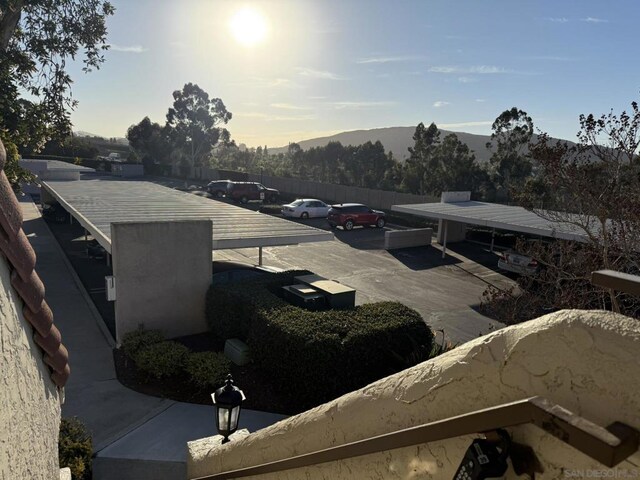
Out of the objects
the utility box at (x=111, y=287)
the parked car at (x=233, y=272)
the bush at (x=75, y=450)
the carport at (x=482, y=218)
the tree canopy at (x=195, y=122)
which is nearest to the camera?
the bush at (x=75, y=450)

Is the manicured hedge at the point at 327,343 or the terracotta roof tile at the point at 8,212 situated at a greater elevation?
the terracotta roof tile at the point at 8,212

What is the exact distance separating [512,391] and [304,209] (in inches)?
1163

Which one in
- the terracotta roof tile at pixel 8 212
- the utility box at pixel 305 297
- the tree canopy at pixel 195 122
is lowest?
the utility box at pixel 305 297

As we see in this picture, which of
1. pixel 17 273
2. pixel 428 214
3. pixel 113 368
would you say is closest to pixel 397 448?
pixel 17 273

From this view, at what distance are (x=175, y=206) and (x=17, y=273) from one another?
48.8ft

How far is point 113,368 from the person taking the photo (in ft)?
31.4

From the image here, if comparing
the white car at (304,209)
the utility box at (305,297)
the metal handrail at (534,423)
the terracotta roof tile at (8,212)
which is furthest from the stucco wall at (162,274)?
the white car at (304,209)

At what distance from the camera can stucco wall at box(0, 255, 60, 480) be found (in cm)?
217

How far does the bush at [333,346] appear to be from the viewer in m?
7.74

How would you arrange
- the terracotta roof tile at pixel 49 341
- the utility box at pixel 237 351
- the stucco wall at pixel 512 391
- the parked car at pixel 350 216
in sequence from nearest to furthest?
the stucco wall at pixel 512 391, the terracotta roof tile at pixel 49 341, the utility box at pixel 237 351, the parked car at pixel 350 216

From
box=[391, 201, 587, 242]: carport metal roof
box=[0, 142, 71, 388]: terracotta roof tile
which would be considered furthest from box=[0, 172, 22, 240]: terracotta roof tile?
box=[391, 201, 587, 242]: carport metal roof

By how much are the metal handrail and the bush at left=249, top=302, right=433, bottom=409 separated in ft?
18.5

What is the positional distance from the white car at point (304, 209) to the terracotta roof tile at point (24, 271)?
90.4 feet

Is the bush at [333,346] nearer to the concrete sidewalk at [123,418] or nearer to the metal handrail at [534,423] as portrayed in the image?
the concrete sidewalk at [123,418]
